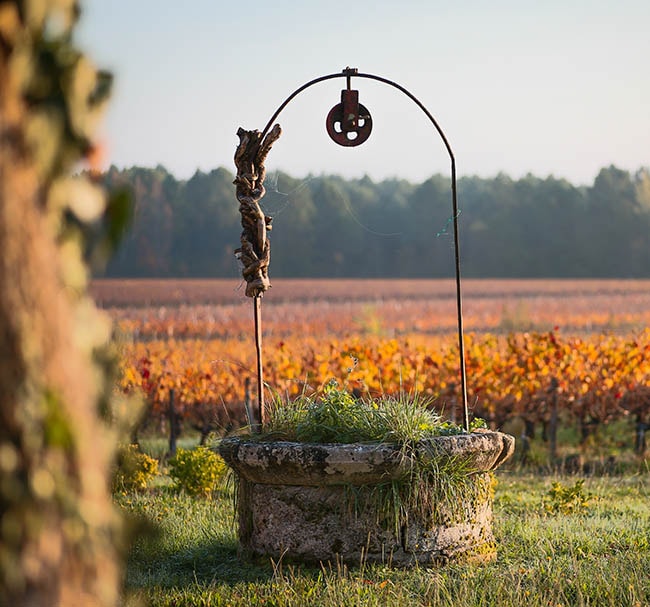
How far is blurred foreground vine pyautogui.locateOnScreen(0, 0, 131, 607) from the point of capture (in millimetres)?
1713

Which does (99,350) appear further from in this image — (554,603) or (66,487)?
(554,603)

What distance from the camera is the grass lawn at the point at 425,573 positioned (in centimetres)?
514

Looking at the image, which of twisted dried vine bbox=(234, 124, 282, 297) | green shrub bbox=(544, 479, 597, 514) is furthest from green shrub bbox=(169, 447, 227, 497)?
green shrub bbox=(544, 479, 597, 514)

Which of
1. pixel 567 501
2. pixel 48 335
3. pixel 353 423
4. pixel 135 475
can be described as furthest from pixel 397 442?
pixel 48 335

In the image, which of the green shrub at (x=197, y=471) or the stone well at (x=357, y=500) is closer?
the stone well at (x=357, y=500)

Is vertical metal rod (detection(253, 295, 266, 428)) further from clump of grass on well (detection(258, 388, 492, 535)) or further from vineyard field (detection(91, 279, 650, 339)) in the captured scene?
vineyard field (detection(91, 279, 650, 339))

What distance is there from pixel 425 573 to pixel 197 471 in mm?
3595

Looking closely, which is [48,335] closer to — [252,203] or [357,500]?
[357,500]

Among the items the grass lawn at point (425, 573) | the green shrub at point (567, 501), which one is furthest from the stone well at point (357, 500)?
the green shrub at point (567, 501)

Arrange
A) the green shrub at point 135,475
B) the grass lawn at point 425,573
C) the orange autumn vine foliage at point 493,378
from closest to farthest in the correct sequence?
the grass lawn at point 425,573
the green shrub at point 135,475
the orange autumn vine foliage at point 493,378

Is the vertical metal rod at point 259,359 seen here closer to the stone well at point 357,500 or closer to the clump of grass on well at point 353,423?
the clump of grass on well at point 353,423

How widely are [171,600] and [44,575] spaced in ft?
12.2

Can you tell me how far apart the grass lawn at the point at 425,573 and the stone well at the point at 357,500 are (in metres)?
0.12

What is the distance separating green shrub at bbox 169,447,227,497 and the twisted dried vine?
2820mm
